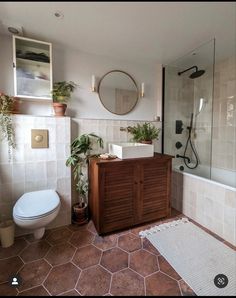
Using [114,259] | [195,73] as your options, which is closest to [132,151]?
[114,259]

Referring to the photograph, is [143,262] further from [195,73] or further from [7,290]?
[195,73]

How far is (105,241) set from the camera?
1.70 meters

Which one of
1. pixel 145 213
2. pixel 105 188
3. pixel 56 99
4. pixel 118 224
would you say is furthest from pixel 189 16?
pixel 118 224

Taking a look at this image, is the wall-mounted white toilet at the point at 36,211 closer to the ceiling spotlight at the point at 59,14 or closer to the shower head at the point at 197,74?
the ceiling spotlight at the point at 59,14

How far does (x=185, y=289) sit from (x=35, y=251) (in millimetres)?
1328

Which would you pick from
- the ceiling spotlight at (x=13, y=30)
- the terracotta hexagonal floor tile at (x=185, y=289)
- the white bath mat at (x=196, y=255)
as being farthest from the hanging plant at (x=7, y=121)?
the terracotta hexagonal floor tile at (x=185, y=289)

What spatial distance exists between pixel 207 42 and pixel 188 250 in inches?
91.5

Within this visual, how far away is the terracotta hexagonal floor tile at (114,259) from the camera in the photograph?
54.1 inches

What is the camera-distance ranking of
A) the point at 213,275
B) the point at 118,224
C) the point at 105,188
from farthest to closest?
1. the point at 118,224
2. the point at 105,188
3. the point at 213,275

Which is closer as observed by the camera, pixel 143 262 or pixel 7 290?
pixel 7 290

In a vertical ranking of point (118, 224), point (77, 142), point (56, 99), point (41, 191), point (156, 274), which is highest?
point (56, 99)

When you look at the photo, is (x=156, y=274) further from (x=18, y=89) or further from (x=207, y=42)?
(x=207, y=42)

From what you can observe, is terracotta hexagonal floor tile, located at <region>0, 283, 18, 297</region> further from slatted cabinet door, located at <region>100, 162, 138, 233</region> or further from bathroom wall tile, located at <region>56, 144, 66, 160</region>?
bathroom wall tile, located at <region>56, 144, 66, 160</region>

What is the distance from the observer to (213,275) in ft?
4.18
